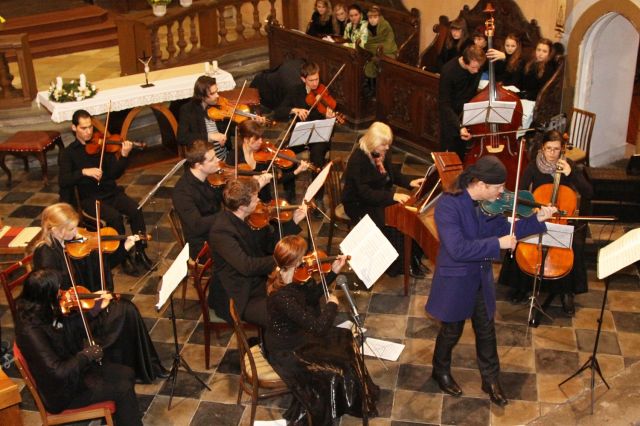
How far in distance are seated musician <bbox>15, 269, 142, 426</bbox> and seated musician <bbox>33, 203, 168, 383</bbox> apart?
38 centimetres

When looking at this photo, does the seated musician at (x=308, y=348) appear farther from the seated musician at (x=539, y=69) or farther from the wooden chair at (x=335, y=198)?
the seated musician at (x=539, y=69)

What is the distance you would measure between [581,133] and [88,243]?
5.02 meters

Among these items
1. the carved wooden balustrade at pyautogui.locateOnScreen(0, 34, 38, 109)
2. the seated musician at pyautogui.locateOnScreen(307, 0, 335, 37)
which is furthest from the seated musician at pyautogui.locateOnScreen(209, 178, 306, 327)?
the seated musician at pyautogui.locateOnScreen(307, 0, 335, 37)

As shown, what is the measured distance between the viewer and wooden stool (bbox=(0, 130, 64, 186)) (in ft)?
29.0

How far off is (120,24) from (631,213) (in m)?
6.95

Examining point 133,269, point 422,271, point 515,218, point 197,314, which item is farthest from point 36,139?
point 515,218

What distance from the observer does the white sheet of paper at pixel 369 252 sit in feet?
16.6

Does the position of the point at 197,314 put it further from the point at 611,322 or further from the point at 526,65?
the point at 526,65

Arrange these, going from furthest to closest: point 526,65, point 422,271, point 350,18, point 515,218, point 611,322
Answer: point 350,18
point 526,65
point 422,271
point 611,322
point 515,218

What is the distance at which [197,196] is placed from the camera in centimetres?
621

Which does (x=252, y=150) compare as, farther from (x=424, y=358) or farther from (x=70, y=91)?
(x=70, y=91)

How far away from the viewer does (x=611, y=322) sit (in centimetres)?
627

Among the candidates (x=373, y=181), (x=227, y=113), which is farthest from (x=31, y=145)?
(x=373, y=181)

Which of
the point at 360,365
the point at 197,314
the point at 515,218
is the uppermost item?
the point at 515,218
